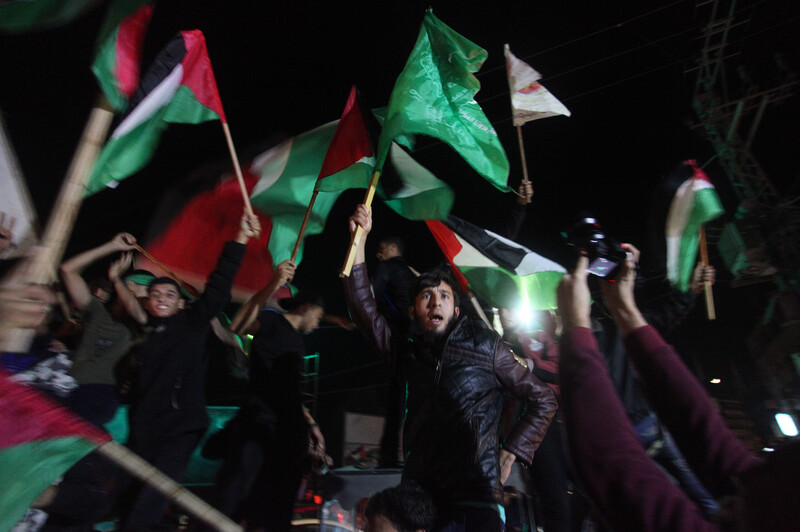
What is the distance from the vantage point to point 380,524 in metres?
2.82

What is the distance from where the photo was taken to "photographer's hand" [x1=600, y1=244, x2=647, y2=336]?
1683 millimetres

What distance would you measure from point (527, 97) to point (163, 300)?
4.14 metres

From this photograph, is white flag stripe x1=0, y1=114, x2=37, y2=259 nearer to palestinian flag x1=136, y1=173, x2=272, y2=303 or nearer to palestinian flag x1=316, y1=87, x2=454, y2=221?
palestinian flag x1=136, y1=173, x2=272, y2=303

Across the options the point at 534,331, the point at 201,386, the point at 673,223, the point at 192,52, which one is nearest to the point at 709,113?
the point at 673,223

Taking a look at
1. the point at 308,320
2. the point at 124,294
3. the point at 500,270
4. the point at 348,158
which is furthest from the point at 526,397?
the point at 124,294

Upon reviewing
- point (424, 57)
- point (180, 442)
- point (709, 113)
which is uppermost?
point (709, 113)

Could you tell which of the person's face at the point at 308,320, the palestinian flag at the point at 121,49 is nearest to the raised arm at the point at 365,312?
the person's face at the point at 308,320

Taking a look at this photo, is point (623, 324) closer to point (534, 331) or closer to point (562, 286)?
point (562, 286)

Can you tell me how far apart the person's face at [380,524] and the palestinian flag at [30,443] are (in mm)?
1530

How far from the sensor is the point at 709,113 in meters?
14.6

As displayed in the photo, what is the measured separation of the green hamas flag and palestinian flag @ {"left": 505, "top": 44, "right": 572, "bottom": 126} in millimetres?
1274

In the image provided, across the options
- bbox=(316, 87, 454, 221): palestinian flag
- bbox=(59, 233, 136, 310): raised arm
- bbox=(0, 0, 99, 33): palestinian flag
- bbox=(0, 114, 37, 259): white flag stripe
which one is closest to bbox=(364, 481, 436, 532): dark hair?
bbox=(0, 114, 37, 259): white flag stripe

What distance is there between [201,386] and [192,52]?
2727mm

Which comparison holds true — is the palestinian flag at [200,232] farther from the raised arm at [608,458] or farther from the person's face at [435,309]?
the raised arm at [608,458]
